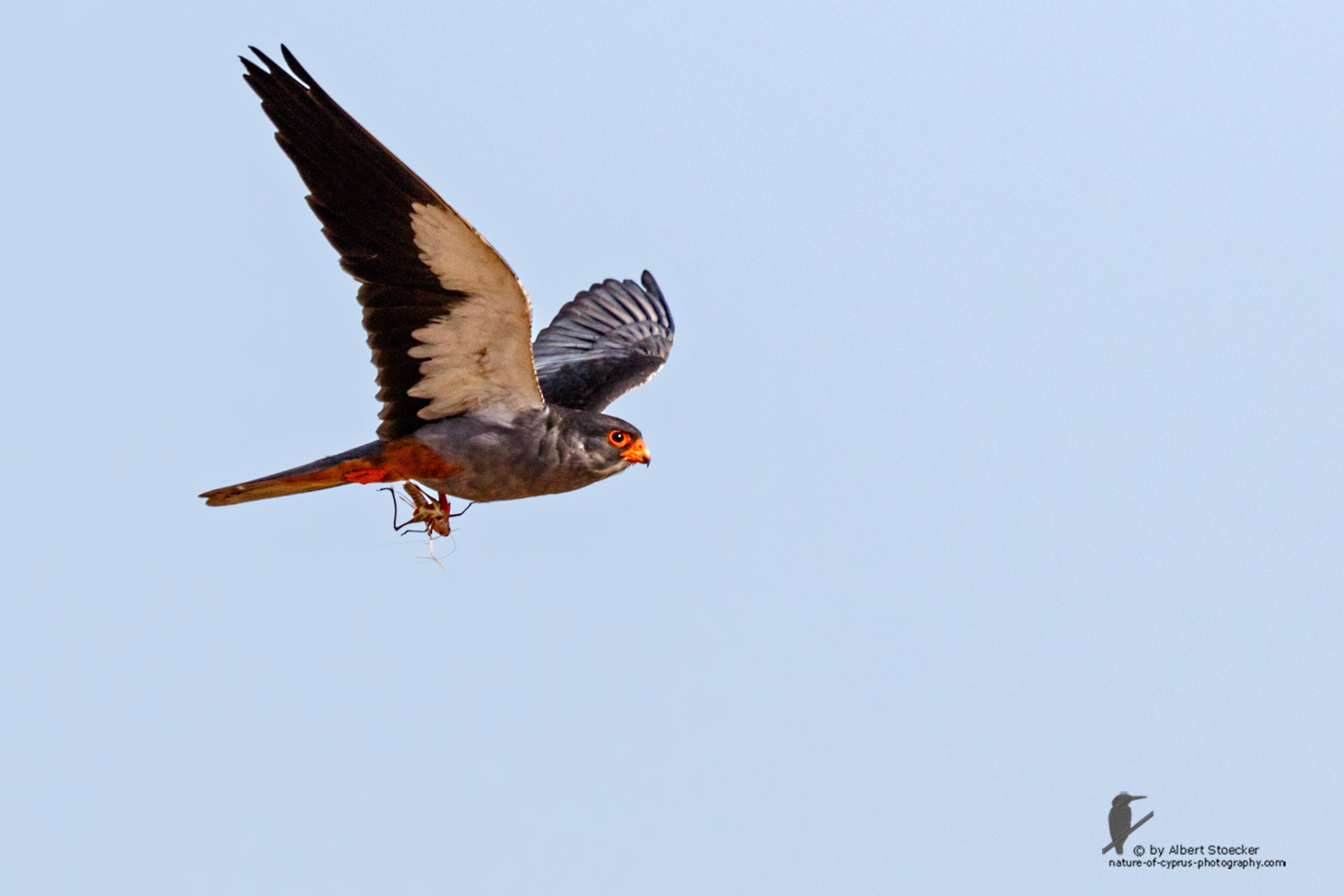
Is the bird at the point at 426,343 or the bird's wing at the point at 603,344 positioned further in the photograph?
the bird's wing at the point at 603,344

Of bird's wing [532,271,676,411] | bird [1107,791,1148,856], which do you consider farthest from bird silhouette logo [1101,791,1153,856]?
bird's wing [532,271,676,411]

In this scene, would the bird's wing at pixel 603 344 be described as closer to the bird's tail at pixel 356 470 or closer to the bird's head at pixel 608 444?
the bird's head at pixel 608 444

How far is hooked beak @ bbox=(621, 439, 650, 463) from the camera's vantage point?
11438mm

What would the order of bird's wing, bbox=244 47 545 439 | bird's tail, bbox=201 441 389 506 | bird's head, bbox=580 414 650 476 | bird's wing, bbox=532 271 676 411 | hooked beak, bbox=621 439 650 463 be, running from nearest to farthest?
bird's wing, bbox=244 47 545 439 → bird's tail, bbox=201 441 389 506 → bird's head, bbox=580 414 650 476 → hooked beak, bbox=621 439 650 463 → bird's wing, bbox=532 271 676 411

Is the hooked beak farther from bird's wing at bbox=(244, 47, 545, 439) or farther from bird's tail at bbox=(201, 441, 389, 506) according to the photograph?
bird's tail at bbox=(201, 441, 389, 506)

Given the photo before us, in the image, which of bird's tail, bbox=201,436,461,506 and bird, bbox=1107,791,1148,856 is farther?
bird, bbox=1107,791,1148,856

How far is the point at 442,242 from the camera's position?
10281 mm

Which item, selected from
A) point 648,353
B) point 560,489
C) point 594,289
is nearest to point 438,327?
point 560,489

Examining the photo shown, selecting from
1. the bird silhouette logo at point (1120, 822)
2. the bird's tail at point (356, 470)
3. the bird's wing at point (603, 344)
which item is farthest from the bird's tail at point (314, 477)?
the bird silhouette logo at point (1120, 822)

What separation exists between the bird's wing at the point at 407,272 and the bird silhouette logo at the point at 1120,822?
312 inches

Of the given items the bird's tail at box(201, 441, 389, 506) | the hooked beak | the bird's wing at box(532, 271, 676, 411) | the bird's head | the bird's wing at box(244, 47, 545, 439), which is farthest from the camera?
the bird's wing at box(532, 271, 676, 411)

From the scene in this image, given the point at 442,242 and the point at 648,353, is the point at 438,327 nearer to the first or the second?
the point at 442,242

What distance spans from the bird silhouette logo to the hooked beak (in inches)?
267

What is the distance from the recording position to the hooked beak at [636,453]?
11438 millimetres
